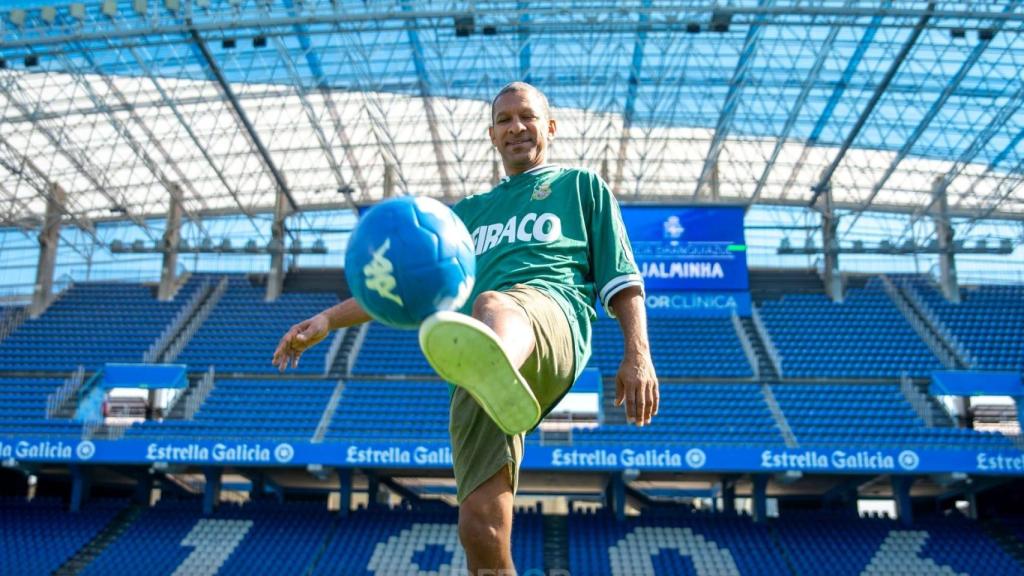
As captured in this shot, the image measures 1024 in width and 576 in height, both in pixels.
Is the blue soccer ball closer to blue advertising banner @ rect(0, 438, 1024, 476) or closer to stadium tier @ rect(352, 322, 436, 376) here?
blue advertising banner @ rect(0, 438, 1024, 476)

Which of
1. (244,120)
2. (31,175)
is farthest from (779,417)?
(31,175)

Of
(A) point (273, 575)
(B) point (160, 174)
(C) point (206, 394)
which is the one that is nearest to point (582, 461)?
(A) point (273, 575)

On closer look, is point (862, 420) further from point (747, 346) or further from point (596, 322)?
point (596, 322)

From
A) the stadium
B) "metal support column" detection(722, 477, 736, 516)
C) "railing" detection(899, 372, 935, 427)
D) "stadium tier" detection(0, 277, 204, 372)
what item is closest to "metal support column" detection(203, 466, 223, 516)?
the stadium

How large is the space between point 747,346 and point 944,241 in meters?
7.48

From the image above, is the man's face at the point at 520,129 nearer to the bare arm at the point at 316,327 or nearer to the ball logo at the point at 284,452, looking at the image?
the bare arm at the point at 316,327

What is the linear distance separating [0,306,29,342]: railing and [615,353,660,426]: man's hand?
98.0ft

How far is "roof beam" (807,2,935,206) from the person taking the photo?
2042 cm

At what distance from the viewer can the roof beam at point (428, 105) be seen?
75.4 ft

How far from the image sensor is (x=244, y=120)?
957 inches

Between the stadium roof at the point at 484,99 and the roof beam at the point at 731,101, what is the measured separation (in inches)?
3.2

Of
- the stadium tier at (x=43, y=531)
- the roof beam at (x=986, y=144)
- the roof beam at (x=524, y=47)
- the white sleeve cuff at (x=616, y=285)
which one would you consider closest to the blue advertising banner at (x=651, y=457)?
the stadium tier at (x=43, y=531)

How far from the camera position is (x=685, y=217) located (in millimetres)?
25234

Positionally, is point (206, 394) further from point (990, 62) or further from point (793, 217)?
point (990, 62)
